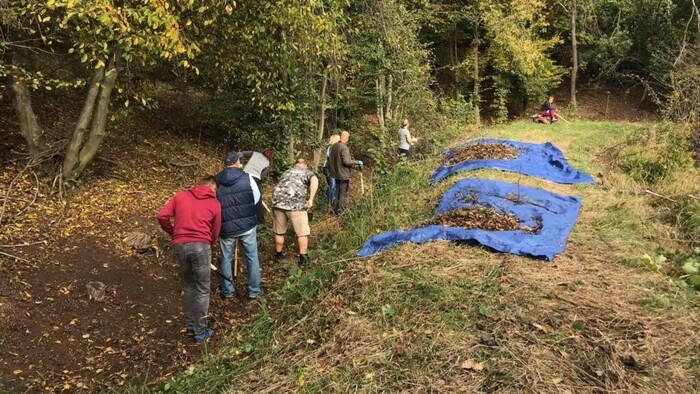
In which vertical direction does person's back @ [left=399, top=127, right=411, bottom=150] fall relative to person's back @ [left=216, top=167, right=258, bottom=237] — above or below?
Answer: below

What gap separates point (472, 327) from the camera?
12.1 ft

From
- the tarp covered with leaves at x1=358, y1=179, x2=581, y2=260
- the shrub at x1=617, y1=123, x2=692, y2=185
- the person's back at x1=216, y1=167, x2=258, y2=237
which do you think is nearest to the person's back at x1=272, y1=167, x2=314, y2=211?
the person's back at x1=216, y1=167, x2=258, y2=237

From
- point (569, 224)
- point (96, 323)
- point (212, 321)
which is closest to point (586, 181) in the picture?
point (569, 224)

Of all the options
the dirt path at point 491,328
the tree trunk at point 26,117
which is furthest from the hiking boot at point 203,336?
the tree trunk at point 26,117

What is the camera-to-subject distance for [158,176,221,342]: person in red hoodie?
469cm

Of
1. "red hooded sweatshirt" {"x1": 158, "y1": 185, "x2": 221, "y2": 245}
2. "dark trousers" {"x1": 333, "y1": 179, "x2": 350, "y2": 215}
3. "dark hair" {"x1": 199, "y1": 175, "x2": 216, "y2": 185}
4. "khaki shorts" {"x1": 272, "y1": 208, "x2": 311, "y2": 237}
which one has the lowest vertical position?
"dark trousers" {"x1": 333, "y1": 179, "x2": 350, "y2": 215}

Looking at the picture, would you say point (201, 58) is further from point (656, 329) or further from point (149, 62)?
point (656, 329)

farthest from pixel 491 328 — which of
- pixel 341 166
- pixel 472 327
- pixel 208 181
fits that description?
pixel 341 166

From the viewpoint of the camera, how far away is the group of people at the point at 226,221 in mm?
4727

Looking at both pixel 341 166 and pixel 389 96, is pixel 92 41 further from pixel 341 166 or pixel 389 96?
pixel 389 96

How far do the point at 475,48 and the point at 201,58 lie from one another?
54.8ft

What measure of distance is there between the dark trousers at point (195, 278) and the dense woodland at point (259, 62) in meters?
2.41

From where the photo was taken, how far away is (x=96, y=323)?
5039 mm

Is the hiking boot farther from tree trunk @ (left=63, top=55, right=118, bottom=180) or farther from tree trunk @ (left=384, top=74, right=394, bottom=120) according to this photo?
tree trunk @ (left=384, top=74, right=394, bottom=120)
